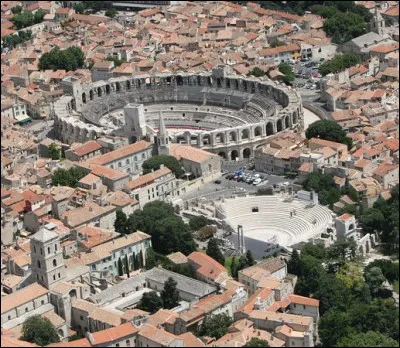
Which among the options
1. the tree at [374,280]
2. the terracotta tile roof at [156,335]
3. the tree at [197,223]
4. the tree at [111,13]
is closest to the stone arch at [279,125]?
the tree at [197,223]

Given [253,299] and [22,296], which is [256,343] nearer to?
[253,299]

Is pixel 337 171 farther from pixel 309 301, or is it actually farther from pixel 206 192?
pixel 309 301

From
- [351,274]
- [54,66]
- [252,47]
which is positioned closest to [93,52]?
[54,66]

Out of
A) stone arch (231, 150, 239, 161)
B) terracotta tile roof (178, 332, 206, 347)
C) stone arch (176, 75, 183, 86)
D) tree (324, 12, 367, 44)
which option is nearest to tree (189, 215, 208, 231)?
stone arch (231, 150, 239, 161)

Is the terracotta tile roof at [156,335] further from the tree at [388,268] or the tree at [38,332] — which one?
the tree at [388,268]

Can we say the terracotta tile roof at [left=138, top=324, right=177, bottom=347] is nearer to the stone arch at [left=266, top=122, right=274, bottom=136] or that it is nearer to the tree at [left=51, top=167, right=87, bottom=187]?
the tree at [left=51, top=167, right=87, bottom=187]

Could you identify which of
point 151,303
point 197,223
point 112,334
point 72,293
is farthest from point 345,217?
point 112,334
